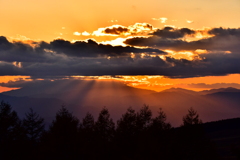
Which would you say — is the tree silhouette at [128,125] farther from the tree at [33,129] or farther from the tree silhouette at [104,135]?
the tree at [33,129]

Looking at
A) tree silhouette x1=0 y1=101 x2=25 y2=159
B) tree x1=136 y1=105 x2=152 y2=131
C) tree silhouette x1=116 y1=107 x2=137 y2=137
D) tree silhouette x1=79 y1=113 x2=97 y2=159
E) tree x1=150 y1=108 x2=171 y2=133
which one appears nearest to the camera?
tree silhouette x1=0 y1=101 x2=25 y2=159

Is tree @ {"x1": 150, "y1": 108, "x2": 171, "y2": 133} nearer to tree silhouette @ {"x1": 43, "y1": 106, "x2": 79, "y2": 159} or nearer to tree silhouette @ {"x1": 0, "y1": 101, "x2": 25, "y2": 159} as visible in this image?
tree silhouette @ {"x1": 43, "y1": 106, "x2": 79, "y2": 159}

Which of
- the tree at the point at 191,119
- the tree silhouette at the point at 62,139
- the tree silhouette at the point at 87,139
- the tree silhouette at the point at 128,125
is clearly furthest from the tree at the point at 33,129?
the tree at the point at 191,119

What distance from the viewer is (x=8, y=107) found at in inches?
3231

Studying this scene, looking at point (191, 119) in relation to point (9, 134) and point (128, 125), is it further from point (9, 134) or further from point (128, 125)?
point (9, 134)

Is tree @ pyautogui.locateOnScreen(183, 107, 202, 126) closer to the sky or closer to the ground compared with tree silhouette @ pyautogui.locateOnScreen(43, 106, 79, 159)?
closer to the sky

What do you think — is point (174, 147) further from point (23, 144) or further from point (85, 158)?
point (23, 144)

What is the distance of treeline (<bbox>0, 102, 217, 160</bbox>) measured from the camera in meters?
64.7

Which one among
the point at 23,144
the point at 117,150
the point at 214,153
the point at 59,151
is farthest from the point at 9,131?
the point at 214,153

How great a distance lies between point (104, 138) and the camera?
79.1 m

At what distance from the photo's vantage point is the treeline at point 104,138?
64.7 m

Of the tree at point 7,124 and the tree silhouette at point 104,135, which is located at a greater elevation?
the tree at point 7,124

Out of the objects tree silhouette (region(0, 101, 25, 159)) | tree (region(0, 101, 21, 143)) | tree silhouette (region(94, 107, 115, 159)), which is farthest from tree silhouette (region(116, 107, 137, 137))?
tree (region(0, 101, 21, 143))

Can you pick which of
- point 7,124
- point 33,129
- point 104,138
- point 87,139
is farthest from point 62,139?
point 33,129
